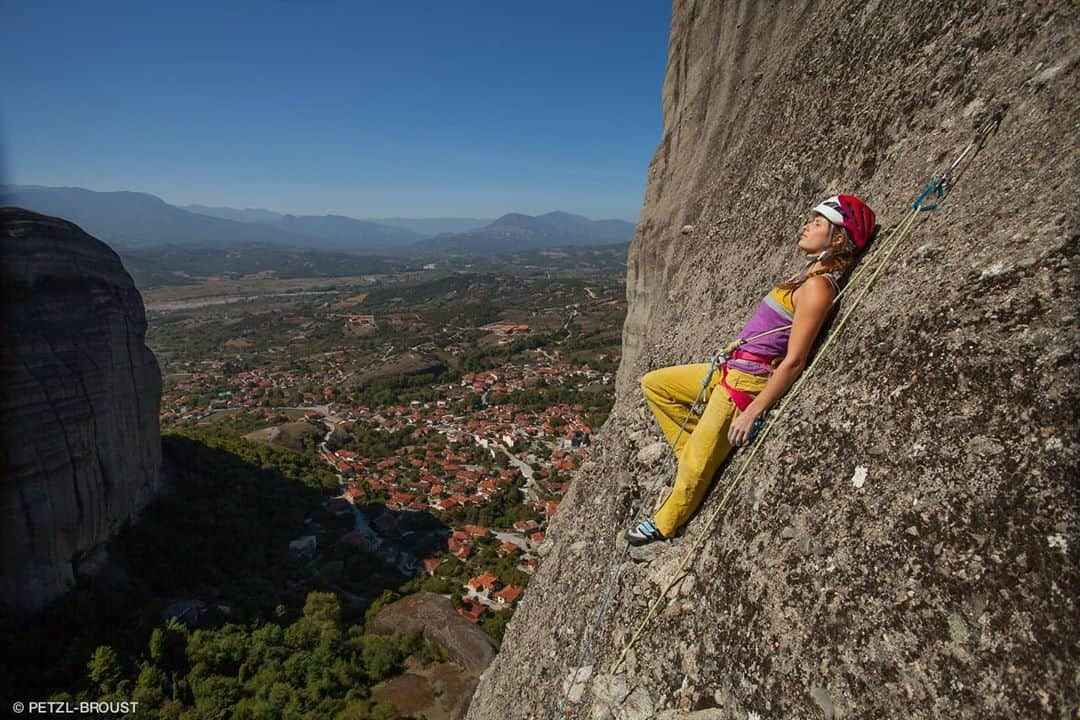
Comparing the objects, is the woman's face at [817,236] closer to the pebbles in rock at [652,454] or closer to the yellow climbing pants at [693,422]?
the yellow climbing pants at [693,422]

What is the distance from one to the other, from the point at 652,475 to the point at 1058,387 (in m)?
3.30

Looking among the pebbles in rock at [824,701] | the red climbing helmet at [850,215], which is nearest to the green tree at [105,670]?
the pebbles in rock at [824,701]

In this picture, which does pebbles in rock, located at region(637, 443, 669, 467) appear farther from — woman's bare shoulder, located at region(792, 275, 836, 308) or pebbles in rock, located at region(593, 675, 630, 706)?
woman's bare shoulder, located at region(792, 275, 836, 308)

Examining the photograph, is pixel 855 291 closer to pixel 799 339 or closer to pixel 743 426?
pixel 799 339

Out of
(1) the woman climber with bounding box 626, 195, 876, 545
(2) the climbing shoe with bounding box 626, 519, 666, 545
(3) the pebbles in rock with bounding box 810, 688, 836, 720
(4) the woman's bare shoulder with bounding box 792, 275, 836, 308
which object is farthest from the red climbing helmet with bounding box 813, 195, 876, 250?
(3) the pebbles in rock with bounding box 810, 688, 836, 720

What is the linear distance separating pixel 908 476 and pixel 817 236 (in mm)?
1760

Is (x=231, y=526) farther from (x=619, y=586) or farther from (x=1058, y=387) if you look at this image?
(x=1058, y=387)

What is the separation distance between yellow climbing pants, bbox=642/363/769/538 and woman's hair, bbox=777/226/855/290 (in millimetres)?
672

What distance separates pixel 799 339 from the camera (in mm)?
3123

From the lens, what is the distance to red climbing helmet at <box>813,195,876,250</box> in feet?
10.9

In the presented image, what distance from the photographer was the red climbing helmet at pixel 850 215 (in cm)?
334

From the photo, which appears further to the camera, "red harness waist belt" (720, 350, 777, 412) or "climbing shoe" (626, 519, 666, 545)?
"climbing shoe" (626, 519, 666, 545)

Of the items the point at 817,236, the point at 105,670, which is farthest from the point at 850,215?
the point at 105,670

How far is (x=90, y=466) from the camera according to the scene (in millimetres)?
19688
